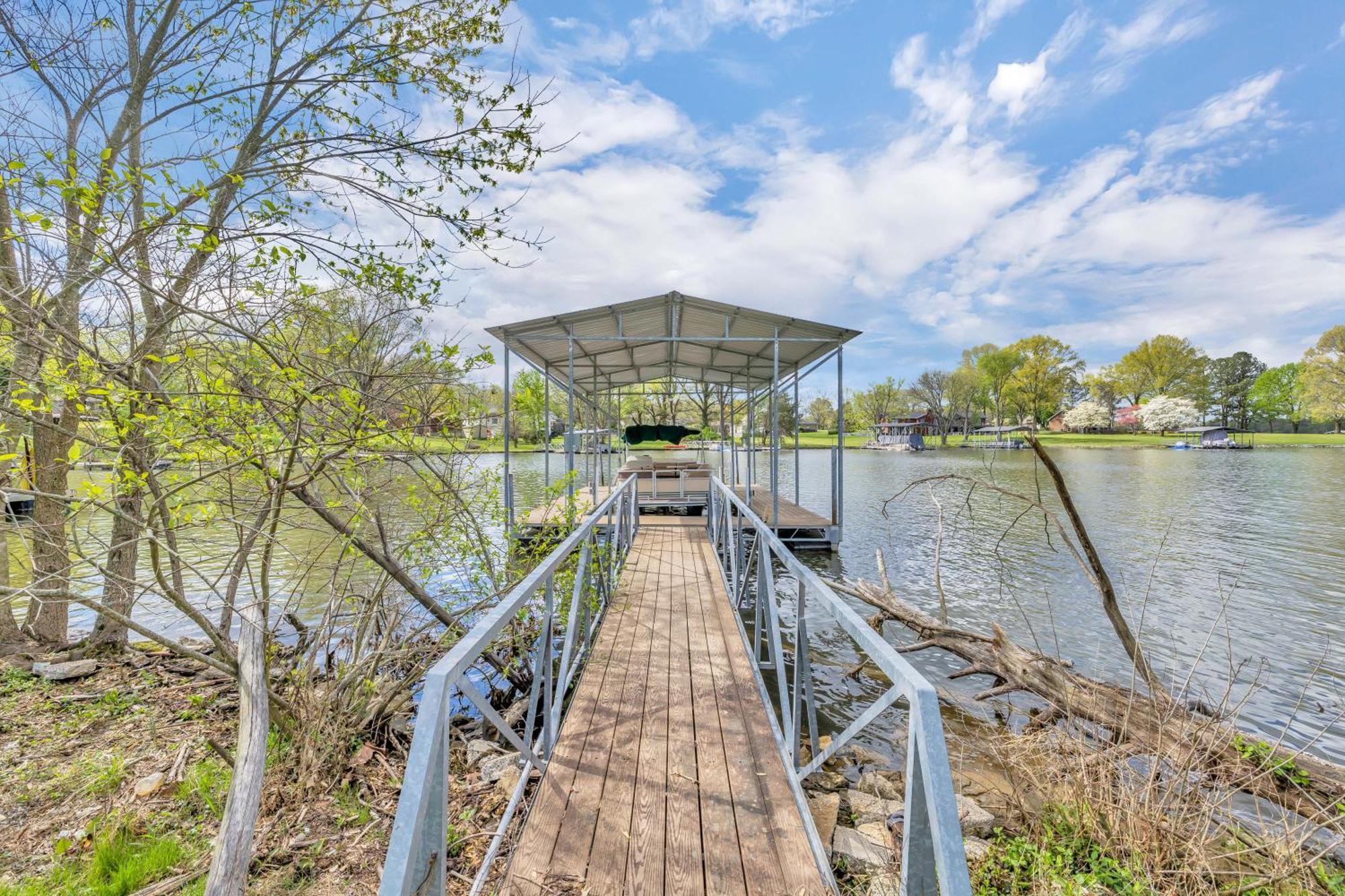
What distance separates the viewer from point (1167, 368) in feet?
212

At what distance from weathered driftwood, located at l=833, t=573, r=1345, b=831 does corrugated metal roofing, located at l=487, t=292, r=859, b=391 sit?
4.25 metres

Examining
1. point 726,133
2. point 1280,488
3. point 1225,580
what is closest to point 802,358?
point 726,133

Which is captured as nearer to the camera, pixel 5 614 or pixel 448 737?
pixel 448 737

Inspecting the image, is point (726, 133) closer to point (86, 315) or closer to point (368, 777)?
point (86, 315)

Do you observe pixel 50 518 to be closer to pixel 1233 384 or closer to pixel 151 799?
pixel 151 799

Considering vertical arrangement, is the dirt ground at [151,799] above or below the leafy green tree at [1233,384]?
below

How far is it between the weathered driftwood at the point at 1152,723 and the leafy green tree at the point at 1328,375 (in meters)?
59.8

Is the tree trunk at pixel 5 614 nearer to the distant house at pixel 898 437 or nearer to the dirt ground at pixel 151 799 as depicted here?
the dirt ground at pixel 151 799

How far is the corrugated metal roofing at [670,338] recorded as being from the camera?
307 inches

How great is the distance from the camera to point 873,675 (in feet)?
18.1

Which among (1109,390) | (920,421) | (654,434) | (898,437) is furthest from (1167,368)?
(654,434)

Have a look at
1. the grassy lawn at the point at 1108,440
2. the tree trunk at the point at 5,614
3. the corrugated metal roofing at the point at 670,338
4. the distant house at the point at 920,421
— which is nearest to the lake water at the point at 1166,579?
the corrugated metal roofing at the point at 670,338

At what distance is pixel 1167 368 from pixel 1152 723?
81.4 m

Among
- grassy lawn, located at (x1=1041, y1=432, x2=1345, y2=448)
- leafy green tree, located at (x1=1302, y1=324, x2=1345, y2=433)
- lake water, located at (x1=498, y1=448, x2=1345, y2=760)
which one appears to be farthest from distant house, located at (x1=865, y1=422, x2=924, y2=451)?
lake water, located at (x1=498, y1=448, x2=1345, y2=760)
